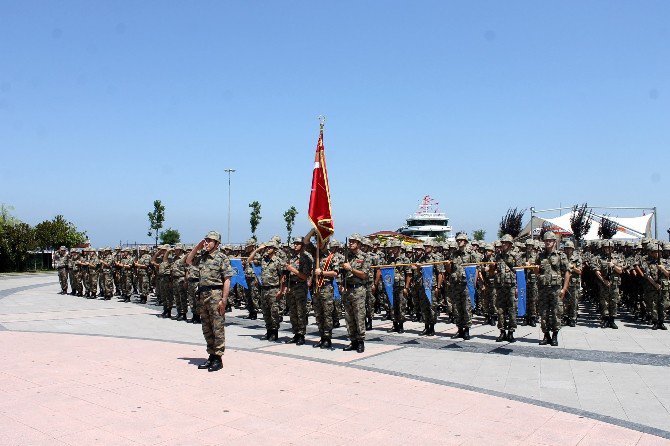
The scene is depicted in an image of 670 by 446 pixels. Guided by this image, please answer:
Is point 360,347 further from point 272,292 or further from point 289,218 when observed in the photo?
point 289,218

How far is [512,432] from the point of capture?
5145 millimetres

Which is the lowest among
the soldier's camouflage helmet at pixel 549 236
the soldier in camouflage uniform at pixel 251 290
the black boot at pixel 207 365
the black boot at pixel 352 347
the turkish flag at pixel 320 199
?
the black boot at pixel 352 347

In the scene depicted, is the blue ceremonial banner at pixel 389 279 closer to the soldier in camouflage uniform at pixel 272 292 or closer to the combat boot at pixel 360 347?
the soldier in camouflage uniform at pixel 272 292

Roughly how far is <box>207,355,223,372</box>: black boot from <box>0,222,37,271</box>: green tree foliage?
37457 mm

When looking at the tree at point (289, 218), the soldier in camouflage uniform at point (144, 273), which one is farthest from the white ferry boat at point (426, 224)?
the soldier in camouflage uniform at point (144, 273)

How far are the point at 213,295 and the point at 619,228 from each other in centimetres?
2294

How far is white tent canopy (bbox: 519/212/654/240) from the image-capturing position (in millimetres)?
23416

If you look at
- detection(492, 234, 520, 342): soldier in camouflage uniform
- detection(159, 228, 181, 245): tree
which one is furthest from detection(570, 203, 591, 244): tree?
detection(159, 228, 181, 245): tree

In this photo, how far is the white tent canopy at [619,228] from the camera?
922 inches

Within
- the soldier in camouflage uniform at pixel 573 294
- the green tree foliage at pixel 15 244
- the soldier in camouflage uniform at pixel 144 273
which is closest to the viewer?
the soldier in camouflage uniform at pixel 573 294

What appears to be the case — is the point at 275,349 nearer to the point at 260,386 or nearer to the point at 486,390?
the point at 260,386

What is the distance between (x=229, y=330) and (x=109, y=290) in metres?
9.77

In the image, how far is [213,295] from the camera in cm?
806

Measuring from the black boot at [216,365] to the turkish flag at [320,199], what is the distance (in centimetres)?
295
